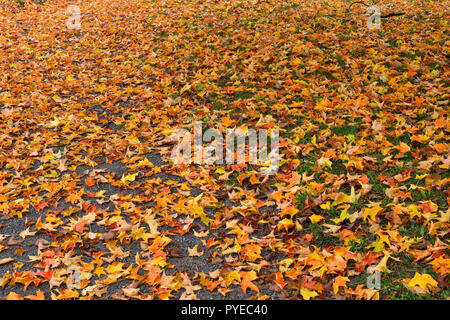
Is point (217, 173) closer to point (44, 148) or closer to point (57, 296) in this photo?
point (57, 296)

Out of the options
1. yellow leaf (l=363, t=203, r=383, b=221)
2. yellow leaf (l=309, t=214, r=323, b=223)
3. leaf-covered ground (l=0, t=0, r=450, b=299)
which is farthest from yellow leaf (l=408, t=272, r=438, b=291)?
yellow leaf (l=309, t=214, r=323, b=223)

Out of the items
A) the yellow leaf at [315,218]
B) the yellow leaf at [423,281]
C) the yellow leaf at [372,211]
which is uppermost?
the yellow leaf at [372,211]

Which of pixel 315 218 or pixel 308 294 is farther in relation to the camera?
pixel 315 218

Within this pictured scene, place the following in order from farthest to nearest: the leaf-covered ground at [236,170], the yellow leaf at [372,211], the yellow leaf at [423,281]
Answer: the yellow leaf at [372,211] < the leaf-covered ground at [236,170] < the yellow leaf at [423,281]

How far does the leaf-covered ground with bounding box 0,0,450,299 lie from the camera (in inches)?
127

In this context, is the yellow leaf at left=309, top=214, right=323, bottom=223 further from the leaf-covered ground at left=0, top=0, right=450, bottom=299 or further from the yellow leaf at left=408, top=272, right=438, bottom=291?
the yellow leaf at left=408, top=272, right=438, bottom=291

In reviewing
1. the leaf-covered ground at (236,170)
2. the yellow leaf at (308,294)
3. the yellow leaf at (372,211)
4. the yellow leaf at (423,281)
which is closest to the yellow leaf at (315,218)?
the leaf-covered ground at (236,170)

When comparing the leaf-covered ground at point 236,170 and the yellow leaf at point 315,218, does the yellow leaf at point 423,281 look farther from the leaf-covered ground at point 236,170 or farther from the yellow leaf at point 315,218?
the yellow leaf at point 315,218

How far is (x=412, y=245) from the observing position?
3.27m

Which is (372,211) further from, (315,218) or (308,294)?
(308,294)

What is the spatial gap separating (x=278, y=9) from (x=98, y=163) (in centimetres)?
645

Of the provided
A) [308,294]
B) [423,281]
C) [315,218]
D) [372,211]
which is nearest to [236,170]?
[315,218]

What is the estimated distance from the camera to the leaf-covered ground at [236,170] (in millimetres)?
3230

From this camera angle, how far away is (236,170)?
4.46m
